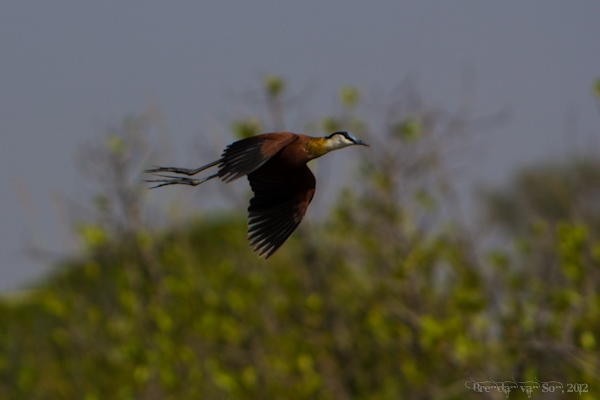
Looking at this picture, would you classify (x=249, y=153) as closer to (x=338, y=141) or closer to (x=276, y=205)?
(x=338, y=141)

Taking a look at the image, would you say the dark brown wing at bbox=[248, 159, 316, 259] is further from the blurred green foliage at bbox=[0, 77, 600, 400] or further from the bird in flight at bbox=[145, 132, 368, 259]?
the blurred green foliage at bbox=[0, 77, 600, 400]

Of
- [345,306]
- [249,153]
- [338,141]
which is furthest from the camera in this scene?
[345,306]

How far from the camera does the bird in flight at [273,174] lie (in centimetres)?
434

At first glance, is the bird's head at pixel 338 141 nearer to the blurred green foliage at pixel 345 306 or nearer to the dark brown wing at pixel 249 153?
the dark brown wing at pixel 249 153

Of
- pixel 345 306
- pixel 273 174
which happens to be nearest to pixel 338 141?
pixel 273 174

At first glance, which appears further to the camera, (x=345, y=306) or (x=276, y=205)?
(x=345, y=306)

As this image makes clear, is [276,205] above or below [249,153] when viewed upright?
below

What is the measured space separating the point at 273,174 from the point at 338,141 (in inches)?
18.9

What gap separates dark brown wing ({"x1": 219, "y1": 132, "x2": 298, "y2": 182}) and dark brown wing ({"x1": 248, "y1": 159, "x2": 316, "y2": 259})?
59 cm

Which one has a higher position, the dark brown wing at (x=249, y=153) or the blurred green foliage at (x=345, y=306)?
the dark brown wing at (x=249, y=153)

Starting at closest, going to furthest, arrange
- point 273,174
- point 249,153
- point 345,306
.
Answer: point 249,153 → point 273,174 → point 345,306

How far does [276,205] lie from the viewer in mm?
5242

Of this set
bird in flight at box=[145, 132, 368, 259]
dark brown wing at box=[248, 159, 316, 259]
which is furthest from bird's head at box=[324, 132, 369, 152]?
dark brown wing at box=[248, 159, 316, 259]

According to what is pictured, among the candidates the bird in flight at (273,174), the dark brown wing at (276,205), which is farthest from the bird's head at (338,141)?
the dark brown wing at (276,205)
